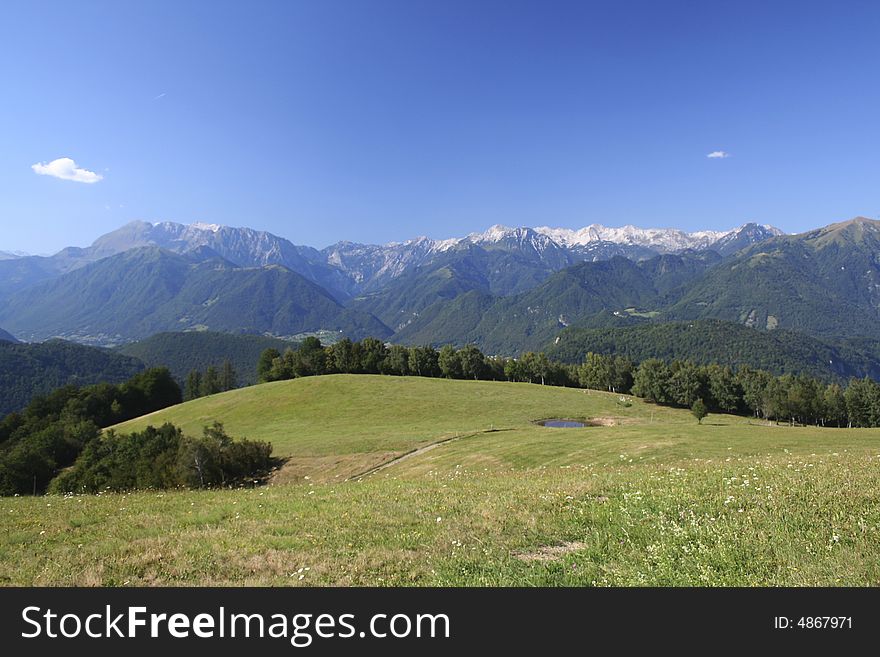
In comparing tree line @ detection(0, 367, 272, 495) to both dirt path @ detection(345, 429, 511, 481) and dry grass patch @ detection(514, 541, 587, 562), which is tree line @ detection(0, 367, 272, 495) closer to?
dirt path @ detection(345, 429, 511, 481)

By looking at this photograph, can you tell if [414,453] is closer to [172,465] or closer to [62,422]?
[172,465]

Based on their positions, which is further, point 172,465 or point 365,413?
point 365,413

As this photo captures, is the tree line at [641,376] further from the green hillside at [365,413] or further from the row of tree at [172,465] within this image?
the row of tree at [172,465]

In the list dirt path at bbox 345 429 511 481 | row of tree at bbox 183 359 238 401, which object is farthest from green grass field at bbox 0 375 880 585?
row of tree at bbox 183 359 238 401

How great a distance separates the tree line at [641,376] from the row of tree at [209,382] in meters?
30.3

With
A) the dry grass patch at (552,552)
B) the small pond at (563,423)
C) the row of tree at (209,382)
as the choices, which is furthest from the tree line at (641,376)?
the dry grass patch at (552,552)

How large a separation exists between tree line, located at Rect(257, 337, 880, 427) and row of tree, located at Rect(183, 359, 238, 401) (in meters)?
30.3

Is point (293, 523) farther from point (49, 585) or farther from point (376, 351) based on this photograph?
point (376, 351)

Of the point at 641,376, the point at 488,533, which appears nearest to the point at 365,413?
the point at 488,533

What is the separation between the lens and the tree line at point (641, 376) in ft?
360

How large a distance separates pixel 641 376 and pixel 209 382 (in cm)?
14950

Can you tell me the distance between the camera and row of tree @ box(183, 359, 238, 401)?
166875mm

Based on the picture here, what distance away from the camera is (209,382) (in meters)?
167
